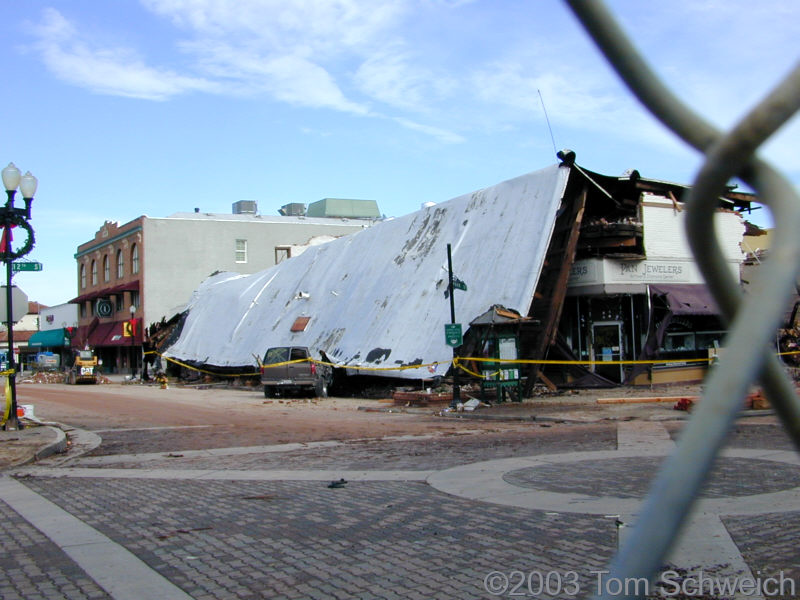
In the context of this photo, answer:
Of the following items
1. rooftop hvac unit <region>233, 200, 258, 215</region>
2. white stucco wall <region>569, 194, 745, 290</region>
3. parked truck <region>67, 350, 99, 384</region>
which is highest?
rooftop hvac unit <region>233, 200, 258, 215</region>

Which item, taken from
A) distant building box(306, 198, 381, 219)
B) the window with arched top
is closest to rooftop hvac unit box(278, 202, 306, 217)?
distant building box(306, 198, 381, 219)

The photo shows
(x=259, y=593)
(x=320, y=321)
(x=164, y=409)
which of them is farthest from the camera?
(x=320, y=321)

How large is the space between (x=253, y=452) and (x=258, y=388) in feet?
76.3

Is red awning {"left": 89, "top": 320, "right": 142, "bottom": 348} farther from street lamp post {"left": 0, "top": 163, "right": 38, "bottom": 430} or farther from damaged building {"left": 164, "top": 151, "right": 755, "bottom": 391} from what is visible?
street lamp post {"left": 0, "top": 163, "right": 38, "bottom": 430}

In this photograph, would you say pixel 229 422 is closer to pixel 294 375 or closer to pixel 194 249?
pixel 294 375

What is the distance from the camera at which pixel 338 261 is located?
35812 mm

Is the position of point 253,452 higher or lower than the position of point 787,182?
lower

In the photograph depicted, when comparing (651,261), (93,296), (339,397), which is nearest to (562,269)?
(651,261)

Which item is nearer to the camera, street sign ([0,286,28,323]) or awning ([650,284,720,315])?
street sign ([0,286,28,323])

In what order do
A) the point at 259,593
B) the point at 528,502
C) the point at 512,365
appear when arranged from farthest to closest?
1. the point at 512,365
2. the point at 528,502
3. the point at 259,593

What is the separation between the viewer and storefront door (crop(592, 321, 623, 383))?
26.3 meters

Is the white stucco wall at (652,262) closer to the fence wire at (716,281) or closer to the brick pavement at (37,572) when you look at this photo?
the brick pavement at (37,572)

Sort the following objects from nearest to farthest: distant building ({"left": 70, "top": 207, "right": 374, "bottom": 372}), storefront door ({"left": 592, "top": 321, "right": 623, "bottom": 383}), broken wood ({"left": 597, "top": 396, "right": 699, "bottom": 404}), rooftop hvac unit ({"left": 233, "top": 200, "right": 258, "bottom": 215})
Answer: broken wood ({"left": 597, "top": 396, "right": 699, "bottom": 404})
storefront door ({"left": 592, "top": 321, "right": 623, "bottom": 383})
distant building ({"left": 70, "top": 207, "right": 374, "bottom": 372})
rooftop hvac unit ({"left": 233, "top": 200, "right": 258, "bottom": 215})

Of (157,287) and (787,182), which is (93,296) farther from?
(787,182)
